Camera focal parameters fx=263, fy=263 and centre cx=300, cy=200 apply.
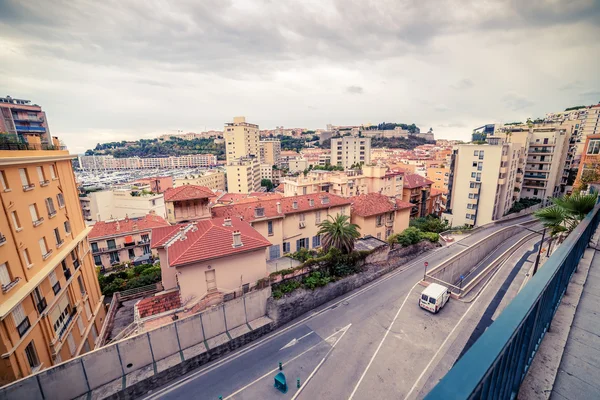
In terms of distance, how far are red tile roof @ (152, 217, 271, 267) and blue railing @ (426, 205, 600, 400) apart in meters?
19.2

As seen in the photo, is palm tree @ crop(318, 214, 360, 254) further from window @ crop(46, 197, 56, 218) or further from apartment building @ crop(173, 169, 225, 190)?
apartment building @ crop(173, 169, 225, 190)

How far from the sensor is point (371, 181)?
55.6 meters

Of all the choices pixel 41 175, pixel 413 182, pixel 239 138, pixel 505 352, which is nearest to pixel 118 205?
pixel 41 175

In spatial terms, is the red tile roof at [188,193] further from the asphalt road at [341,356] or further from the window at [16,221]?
the asphalt road at [341,356]

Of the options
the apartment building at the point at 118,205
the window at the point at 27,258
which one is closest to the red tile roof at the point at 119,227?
the apartment building at the point at 118,205

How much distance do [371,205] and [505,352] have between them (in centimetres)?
3479

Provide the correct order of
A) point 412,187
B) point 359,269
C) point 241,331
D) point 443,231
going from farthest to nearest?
point 412,187, point 443,231, point 359,269, point 241,331

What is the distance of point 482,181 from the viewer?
4644 centimetres

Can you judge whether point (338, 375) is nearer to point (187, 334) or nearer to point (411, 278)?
point (187, 334)

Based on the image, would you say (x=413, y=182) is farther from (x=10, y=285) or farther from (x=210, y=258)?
(x=10, y=285)

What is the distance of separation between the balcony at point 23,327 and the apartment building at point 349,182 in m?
38.6

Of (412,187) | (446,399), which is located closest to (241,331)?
(446,399)

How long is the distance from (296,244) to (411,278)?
43.5 feet

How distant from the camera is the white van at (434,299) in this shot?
71.4 feet
